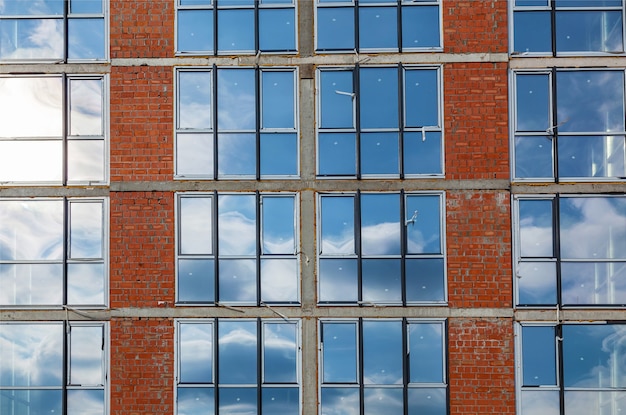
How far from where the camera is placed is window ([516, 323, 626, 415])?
9.59 m

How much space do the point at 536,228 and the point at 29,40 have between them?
33.4ft

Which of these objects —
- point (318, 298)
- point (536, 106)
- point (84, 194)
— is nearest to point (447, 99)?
point (536, 106)

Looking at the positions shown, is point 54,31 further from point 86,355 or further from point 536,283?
point 536,283

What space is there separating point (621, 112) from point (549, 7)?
7.79 feet

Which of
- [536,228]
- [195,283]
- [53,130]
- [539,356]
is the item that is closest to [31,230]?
[53,130]

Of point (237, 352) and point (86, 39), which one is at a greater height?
point (86, 39)

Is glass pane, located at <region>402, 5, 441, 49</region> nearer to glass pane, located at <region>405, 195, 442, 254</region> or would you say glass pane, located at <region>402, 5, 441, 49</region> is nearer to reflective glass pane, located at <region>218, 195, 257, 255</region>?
glass pane, located at <region>405, 195, 442, 254</region>

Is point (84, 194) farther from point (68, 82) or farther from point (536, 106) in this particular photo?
point (536, 106)

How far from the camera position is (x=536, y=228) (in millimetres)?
9836

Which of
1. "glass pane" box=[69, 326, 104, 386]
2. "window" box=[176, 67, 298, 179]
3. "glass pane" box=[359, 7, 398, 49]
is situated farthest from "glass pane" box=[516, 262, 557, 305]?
"glass pane" box=[69, 326, 104, 386]

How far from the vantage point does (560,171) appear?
987 centimetres

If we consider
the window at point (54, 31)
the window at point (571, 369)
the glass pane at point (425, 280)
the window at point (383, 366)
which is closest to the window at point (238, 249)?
the window at point (383, 366)

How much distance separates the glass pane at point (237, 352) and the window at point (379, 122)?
3.20 meters

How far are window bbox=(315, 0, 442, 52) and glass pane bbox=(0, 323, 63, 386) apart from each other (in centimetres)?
737
